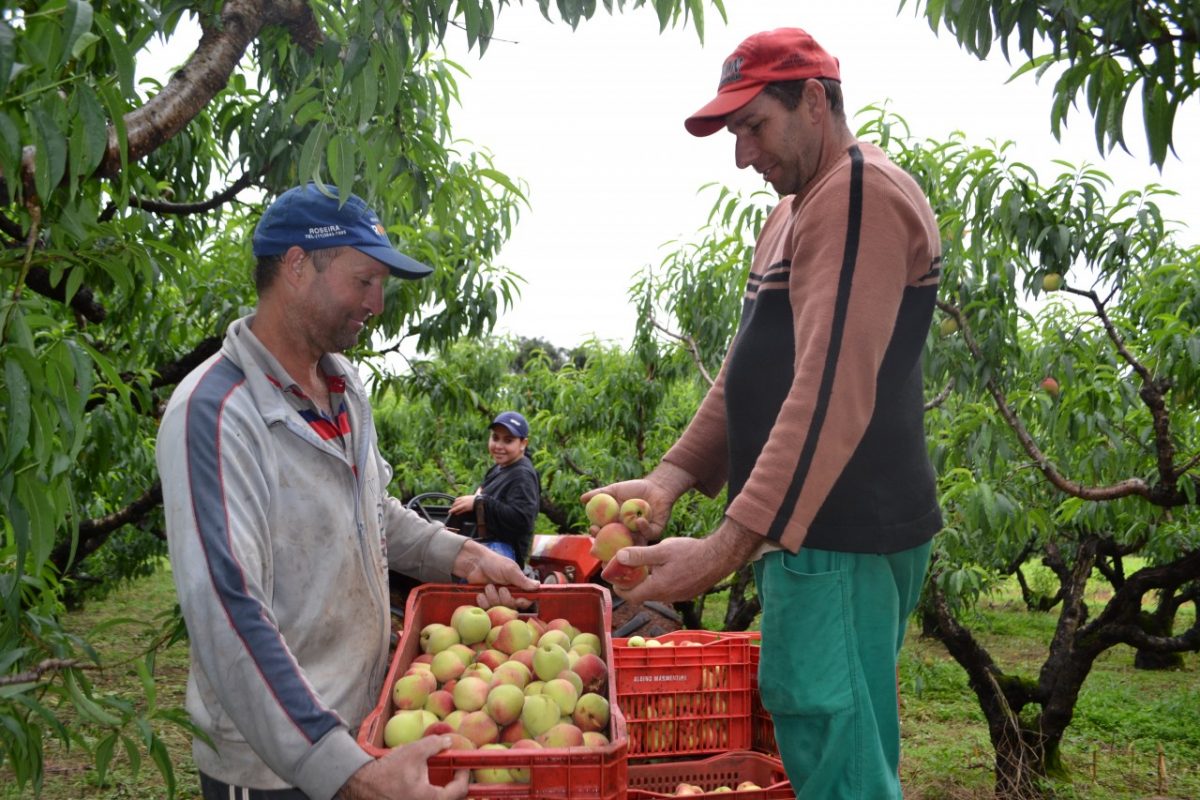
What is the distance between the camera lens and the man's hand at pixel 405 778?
1.67m

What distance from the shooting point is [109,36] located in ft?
4.70

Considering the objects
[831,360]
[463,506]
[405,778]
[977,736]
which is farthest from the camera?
[977,736]

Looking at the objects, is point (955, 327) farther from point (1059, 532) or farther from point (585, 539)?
point (1059, 532)

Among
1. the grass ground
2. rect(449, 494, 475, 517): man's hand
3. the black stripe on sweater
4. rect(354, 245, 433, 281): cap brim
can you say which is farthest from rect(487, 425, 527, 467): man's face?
the black stripe on sweater

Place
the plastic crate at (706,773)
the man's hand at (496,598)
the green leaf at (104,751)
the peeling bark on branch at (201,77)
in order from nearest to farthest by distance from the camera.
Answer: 1. the green leaf at (104,751)
2. the peeling bark on branch at (201,77)
3. the man's hand at (496,598)
4. the plastic crate at (706,773)

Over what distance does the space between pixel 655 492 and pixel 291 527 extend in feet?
3.07

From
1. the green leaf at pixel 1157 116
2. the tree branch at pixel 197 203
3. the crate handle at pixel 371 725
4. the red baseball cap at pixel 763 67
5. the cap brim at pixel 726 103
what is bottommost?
the crate handle at pixel 371 725

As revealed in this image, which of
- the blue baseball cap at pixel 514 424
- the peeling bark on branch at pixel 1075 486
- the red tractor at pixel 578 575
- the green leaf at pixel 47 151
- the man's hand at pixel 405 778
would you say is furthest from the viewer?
the blue baseball cap at pixel 514 424

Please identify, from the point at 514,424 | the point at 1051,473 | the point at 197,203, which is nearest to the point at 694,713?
the point at 1051,473

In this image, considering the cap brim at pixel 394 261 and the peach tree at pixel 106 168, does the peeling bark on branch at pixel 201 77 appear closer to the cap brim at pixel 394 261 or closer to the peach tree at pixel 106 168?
the peach tree at pixel 106 168

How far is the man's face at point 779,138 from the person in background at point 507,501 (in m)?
4.46

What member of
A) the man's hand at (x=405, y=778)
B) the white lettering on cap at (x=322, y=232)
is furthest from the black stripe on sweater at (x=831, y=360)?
the white lettering on cap at (x=322, y=232)

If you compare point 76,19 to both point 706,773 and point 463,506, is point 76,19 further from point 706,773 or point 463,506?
point 463,506

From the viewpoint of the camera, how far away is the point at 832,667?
6.35 feet
